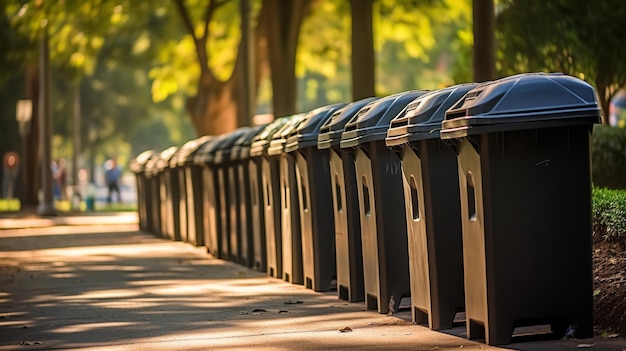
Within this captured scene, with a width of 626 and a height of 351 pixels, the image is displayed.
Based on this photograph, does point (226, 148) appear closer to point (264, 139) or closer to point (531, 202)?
point (264, 139)

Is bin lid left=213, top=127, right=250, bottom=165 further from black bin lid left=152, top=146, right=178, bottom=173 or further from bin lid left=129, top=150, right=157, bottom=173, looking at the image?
bin lid left=129, top=150, right=157, bottom=173

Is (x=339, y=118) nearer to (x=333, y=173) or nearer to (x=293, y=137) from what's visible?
(x=333, y=173)

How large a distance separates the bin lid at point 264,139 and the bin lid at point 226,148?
4.77 ft

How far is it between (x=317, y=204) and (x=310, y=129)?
0.68 meters

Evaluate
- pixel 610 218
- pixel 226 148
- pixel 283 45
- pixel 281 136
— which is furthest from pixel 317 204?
pixel 283 45

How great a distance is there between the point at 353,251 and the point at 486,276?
316 centimetres

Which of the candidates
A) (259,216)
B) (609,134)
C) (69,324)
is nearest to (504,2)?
(609,134)

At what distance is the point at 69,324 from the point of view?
10.6 m

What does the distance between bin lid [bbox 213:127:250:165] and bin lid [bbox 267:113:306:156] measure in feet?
8.36

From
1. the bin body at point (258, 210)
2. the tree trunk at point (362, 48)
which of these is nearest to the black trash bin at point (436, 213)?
the bin body at point (258, 210)

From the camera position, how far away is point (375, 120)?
35.1 ft

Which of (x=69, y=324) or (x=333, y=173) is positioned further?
(x=333, y=173)

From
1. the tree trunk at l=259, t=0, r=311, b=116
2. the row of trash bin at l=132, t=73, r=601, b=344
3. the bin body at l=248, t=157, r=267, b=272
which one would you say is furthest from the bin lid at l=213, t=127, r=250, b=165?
the tree trunk at l=259, t=0, r=311, b=116

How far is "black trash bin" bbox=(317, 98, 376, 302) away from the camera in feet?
37.6
